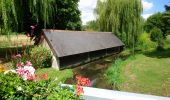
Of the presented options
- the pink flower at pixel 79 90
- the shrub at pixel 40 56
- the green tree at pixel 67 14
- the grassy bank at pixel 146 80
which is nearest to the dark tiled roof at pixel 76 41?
the shrub at pixel 40 56

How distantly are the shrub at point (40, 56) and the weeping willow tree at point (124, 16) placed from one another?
17151 mm

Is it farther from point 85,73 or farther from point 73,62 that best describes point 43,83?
point 73,62

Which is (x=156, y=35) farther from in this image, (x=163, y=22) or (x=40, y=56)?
(x=40, y=56)

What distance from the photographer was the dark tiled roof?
19931mm

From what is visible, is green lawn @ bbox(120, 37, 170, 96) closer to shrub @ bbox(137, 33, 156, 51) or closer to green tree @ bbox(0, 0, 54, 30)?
green tree @ bbox(0, 0, 54, 30)

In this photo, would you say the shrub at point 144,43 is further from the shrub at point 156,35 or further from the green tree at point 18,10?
the green tree at point 18,10

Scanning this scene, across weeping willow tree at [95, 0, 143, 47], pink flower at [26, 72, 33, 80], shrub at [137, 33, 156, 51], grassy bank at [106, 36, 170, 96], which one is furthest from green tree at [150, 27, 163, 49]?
pink flower at [26, 72, 33, 80]

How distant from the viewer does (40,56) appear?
1833 cm

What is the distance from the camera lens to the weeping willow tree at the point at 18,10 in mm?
15312

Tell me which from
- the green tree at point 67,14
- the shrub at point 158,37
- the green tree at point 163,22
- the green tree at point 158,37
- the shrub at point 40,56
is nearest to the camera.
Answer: the shrub at point 40,56

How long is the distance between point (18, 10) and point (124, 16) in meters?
19.9

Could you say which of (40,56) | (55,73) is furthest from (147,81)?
(40,56)

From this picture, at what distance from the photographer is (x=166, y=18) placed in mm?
26484

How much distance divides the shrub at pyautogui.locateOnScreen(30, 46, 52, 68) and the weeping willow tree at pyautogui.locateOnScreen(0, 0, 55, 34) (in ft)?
7.70
